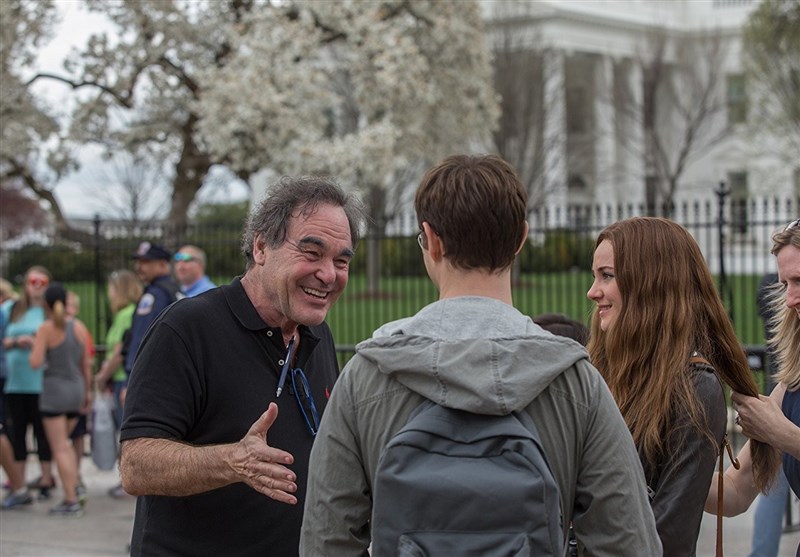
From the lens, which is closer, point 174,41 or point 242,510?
point 242,510

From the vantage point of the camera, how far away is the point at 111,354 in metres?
9.28

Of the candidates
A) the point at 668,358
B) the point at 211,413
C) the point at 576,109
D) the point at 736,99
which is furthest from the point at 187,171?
the point at 736,99

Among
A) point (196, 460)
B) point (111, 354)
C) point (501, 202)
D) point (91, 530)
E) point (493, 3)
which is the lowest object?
point (91, 530)

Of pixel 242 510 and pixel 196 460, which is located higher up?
pixel 196 460

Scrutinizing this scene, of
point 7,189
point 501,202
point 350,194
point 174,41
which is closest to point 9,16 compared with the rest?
point 174,41

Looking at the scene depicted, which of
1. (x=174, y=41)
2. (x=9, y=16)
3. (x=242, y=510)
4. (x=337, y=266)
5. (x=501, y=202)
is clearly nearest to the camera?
(x=501, y=202)

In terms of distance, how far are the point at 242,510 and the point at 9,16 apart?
48.0 ft

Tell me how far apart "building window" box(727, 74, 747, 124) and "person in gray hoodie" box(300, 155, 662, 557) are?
36.0m

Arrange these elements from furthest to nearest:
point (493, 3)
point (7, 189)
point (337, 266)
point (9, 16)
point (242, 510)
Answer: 1. point (7, 189)
2. point (493, 3)
3. point (9, 16)
4. point (337, 266)
5. point (242, 510)

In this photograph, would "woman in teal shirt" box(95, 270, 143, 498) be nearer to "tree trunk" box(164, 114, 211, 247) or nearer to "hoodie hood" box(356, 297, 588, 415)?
"hoodie hood" box(356, 297, 588, 415)

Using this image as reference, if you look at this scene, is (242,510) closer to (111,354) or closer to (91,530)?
(91,530)

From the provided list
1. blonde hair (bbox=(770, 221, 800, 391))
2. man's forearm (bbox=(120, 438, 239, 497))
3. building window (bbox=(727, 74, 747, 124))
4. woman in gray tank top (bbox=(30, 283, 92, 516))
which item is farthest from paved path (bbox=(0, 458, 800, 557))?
building window (bbox=(727, 74, 747, 124))

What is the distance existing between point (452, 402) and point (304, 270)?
1140mm

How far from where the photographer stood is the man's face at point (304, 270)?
10.2 feet
